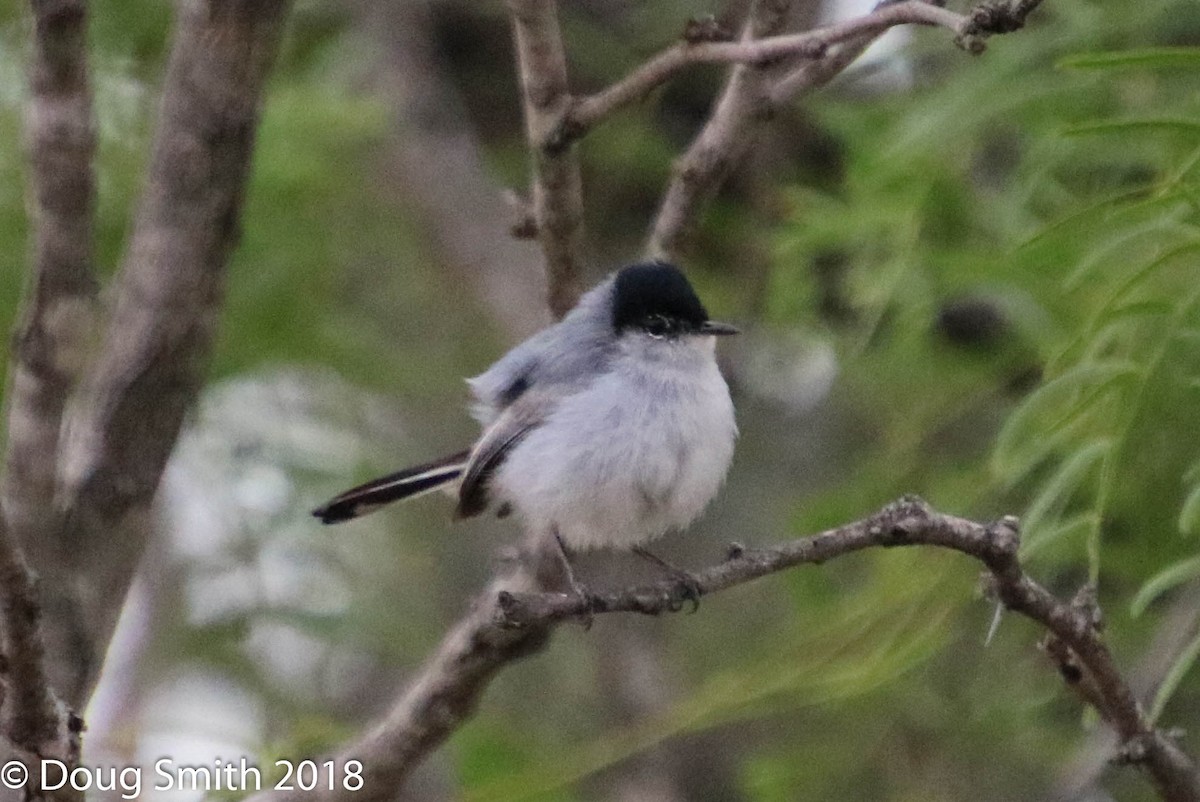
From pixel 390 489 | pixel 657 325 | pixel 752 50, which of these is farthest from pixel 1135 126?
pixel 390 489

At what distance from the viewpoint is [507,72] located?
5.33 meters

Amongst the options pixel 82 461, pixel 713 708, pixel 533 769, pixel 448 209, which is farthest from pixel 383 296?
pixel 82 461

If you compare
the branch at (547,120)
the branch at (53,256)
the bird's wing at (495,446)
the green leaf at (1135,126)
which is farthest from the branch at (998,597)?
the bird's wing at (495,446)

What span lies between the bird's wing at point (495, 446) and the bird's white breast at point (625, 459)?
0.03 m

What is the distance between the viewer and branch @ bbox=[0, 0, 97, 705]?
2.06 metres

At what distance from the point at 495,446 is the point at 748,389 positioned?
1.94m

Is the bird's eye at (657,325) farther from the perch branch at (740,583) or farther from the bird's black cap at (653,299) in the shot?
the perch branch at (740,583)

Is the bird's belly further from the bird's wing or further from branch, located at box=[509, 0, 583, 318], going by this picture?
branch, located at box=[509, 0, 583, 318]

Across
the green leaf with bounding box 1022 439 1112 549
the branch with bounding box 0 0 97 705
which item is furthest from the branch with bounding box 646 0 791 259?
the branch with bounding box 0 0 97 705

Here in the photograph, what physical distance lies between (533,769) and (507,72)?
269 centimetres

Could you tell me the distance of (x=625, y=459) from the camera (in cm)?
293

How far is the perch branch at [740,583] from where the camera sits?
2.02 meters

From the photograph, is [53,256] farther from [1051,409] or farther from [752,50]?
[1051,409]

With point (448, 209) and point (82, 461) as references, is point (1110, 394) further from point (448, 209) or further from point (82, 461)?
point (448, 209)
